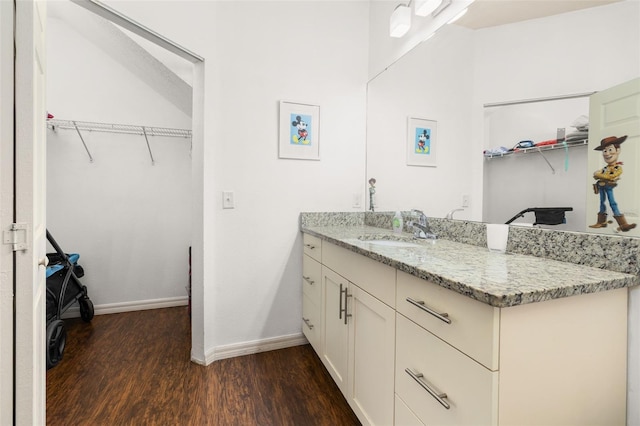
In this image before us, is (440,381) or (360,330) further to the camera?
(360,330)

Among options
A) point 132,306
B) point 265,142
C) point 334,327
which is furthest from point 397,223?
point 132,306

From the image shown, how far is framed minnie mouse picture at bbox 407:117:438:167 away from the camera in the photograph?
68.9 inches

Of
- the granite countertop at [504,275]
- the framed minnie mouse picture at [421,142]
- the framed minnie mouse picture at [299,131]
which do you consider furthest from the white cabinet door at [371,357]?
the framed minnie mouse picture at [299,131]

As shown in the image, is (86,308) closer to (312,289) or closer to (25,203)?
(312,289)

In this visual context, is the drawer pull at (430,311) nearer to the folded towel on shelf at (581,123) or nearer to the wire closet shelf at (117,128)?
the folded towel on shelf at (581,123)

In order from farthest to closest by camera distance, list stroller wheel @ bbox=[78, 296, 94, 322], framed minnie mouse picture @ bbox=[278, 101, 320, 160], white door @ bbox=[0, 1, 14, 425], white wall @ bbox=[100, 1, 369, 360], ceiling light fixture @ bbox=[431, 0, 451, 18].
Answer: stroller wheel @ bbox=[78, 296, 94, 322]
framed minnie mouse picture @ bbox=[278, 101, 320, 160]
white wall @ bbox=[100, 1, 369, 360]
ceiling light fixture @ bbox=[431, 0, 451, 18]
white door @ bbox=[0, 1, 14, 425]

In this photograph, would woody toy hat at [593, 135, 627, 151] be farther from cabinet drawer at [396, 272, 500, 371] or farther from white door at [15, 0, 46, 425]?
white door at [15, 0, 46, 425]

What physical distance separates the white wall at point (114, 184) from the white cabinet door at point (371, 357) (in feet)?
7.12

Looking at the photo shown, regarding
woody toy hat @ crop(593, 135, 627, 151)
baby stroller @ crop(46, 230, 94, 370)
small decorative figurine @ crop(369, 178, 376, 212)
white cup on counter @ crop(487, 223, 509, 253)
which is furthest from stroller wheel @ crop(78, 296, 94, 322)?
woody toy hat @ crop(593, 135, 627, 151)

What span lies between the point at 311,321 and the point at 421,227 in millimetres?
939

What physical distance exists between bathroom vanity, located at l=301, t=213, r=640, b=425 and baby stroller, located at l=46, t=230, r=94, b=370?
1.98 m

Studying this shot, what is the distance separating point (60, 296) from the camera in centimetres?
211

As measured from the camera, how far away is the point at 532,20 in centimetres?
113

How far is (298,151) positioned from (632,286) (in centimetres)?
176
